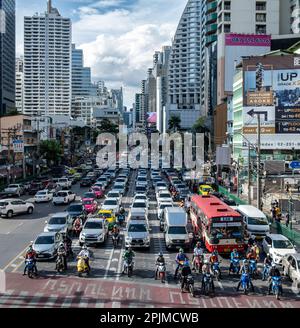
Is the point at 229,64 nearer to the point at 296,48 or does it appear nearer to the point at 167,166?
the point at 296,48

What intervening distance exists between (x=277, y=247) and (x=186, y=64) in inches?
6764

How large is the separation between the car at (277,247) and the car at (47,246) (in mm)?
10778

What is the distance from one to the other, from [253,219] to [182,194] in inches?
722

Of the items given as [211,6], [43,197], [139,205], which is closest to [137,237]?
[139,205]

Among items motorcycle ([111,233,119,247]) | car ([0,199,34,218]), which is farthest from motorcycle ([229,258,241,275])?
car ([0,199,34,218])

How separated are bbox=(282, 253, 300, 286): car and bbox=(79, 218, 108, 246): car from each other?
10.2 meters

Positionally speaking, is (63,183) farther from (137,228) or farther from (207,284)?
(207,284)

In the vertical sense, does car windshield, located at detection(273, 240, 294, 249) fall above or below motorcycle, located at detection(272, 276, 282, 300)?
above

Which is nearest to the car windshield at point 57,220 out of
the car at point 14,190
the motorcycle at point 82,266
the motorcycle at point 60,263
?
the motorcycle at point 60,263

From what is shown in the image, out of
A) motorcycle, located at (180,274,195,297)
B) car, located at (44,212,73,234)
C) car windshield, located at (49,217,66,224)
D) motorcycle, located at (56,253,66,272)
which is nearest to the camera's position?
motorcycle, located at (180,274,195,297)

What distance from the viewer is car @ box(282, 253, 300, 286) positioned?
810 inches

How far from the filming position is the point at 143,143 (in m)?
129

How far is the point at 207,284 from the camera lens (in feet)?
63.3

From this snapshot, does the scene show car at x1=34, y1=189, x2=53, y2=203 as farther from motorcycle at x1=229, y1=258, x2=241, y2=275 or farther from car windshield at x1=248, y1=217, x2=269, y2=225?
motorcycle at x1=229, y1=258, x2=241, y2=275
